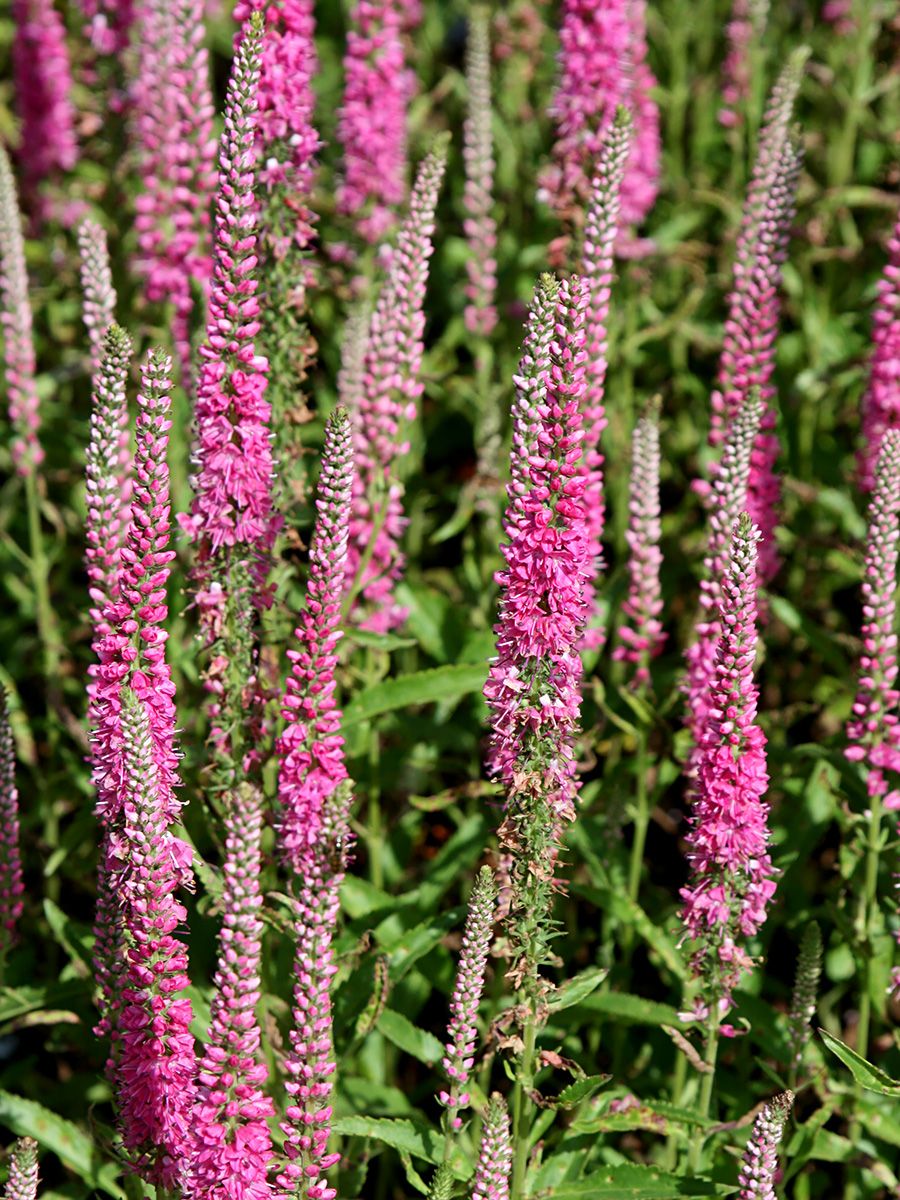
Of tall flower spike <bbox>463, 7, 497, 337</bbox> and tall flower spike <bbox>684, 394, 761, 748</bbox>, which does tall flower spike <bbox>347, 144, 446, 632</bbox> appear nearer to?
tall flower spike <bbox>684, 394, 761, 748</bbox>

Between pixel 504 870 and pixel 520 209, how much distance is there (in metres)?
5.78

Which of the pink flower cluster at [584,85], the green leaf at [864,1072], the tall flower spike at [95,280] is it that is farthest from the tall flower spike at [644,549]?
the tall flower spike at [95,280]

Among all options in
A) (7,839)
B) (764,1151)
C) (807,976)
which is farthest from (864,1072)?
(7,839)

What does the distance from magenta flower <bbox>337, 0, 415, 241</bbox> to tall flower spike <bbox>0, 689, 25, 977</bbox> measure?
3913 millimetres

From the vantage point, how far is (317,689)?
5488 millimetres

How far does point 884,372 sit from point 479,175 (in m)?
2.50

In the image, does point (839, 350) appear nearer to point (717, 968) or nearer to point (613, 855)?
point (613, 855)

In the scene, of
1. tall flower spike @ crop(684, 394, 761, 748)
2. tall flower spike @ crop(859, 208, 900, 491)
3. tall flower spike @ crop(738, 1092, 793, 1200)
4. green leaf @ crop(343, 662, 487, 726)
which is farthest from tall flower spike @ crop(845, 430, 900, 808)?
tall flower spike @ crop(738, 1092, 793, 1200)

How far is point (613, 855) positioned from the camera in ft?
22.5

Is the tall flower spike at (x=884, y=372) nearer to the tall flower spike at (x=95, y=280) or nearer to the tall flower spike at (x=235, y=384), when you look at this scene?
the tall flower spike at (x=235, y=384)

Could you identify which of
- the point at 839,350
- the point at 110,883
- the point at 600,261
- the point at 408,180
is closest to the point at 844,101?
the point at 839,350

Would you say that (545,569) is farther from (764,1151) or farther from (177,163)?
(177,163)

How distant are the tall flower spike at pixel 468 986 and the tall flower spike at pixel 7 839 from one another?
6.06ft

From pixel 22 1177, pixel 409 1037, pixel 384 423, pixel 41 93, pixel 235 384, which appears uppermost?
pixel 41 93
